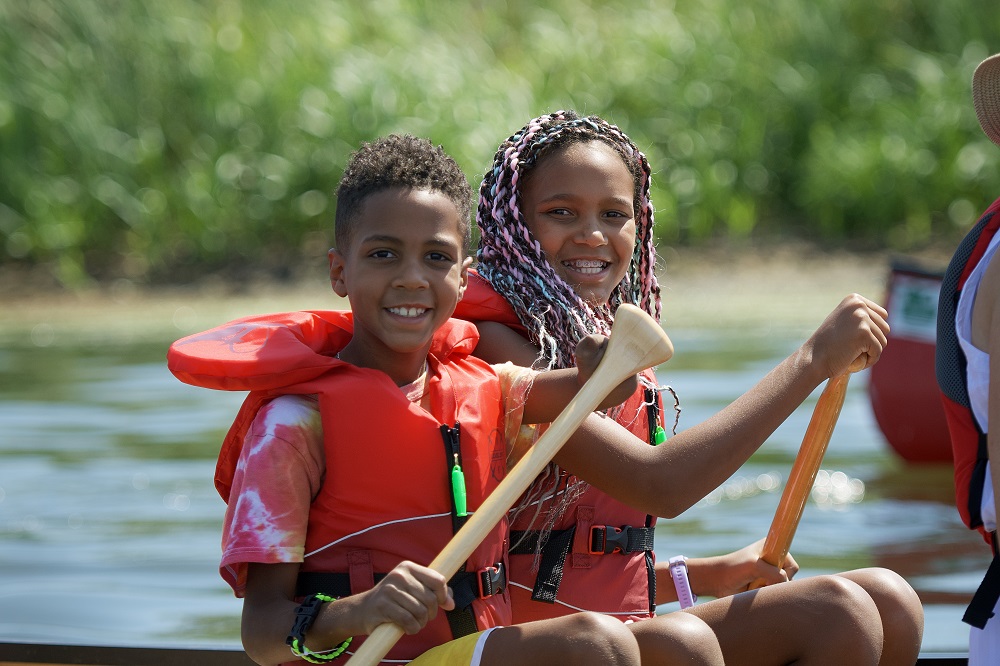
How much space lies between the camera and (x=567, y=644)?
1941 millimetres

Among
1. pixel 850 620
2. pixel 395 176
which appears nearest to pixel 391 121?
pixel 395 176

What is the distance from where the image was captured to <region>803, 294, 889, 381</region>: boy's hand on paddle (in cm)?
222

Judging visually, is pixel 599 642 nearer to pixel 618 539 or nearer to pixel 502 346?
pixel 618 539

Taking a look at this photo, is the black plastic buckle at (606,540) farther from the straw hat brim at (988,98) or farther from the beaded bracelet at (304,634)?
the straw hat brim at (988,98)

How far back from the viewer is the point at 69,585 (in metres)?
5.05

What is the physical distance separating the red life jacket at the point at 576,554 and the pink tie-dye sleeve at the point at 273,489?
17.2 inches

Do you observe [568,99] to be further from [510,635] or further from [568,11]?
[510,635]

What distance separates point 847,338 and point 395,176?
72cm

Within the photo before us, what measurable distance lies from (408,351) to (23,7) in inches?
434

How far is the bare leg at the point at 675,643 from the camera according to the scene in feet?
6.61

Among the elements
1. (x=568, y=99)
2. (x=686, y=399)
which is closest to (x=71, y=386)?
(x=686, y=399)

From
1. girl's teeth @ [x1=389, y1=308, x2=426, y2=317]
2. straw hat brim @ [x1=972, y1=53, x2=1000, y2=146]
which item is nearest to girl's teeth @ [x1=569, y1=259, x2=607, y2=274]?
girl's teeth @ [x1=389, y1=308, x2=426, y2=317]

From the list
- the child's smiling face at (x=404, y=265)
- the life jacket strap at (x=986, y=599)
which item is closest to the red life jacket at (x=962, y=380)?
the life jacket strap at (x=986, y=599)

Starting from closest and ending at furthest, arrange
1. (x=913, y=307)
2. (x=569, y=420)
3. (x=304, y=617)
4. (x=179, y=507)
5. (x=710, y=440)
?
(x=304, y=617), (x=569, y=420), (x=710, y=440), (x=179, y=507), (x=913, y=307)
